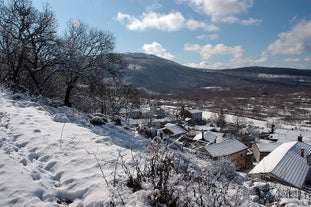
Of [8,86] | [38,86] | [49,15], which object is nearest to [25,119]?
[8,86]

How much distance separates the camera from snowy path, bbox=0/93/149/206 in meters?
3.69

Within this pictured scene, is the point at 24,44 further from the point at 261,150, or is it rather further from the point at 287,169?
the point at 261,150

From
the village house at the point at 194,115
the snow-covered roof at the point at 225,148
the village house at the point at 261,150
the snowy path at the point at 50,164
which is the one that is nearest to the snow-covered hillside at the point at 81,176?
the snowy path at the point at 50,164

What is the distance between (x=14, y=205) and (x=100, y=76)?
15279mm

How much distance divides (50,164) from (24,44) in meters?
14.1

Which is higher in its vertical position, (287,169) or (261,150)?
(287,169)

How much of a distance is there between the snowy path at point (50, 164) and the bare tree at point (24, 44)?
34.7 ft

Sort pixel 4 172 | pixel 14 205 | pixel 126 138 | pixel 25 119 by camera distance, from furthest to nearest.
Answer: pixel 126 138 < pixel 25 119 < pixel 4 172 < pixel 14 205

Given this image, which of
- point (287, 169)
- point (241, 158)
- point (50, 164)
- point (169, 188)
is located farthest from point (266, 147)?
point (169, 188)

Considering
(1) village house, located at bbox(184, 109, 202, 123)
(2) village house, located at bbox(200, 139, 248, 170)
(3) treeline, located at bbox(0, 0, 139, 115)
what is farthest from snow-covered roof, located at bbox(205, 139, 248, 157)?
(1) village house, located at bbox(184, 109, 202, 123)

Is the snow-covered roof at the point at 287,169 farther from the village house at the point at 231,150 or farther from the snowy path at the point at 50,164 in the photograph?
the snowy path at the point at 50,164

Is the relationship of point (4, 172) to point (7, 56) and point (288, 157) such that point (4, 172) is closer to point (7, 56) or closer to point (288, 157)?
point (7, 56)

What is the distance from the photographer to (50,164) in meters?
4.93

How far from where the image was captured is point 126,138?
8.59 meters
